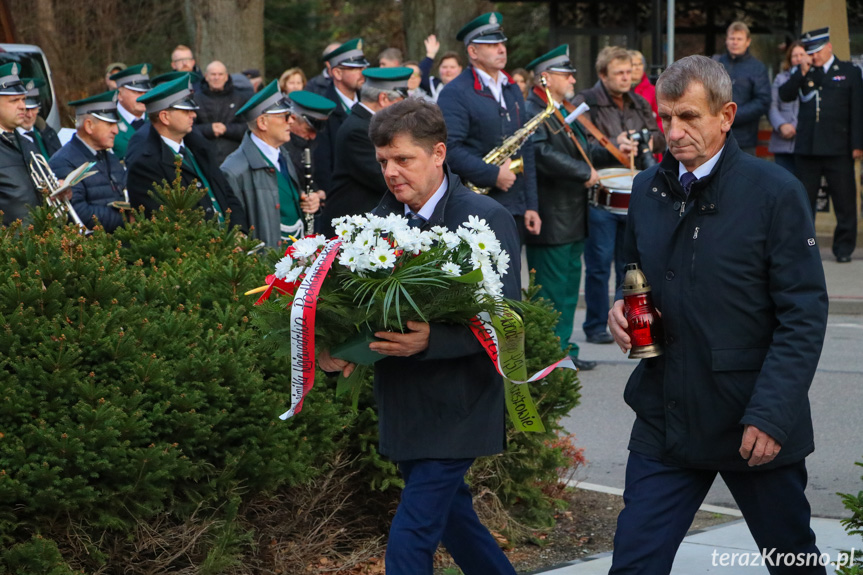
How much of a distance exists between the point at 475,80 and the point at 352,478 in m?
4.28

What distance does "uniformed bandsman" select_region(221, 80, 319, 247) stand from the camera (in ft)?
26.5

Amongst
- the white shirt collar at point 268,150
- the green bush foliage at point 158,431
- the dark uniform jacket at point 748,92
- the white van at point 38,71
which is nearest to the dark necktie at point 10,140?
the white shirt collar at point 268,150

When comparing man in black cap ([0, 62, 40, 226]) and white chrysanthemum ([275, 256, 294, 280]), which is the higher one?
white chrysanthemum ([275, 256, 294, 280])

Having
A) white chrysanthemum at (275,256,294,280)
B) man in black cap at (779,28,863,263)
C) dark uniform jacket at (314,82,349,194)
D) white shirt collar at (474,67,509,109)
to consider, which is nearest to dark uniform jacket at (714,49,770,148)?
man in black cap at (779,28,863,263)

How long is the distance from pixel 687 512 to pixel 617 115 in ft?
22.6

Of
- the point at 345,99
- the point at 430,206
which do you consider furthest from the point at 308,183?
the point at 430,206

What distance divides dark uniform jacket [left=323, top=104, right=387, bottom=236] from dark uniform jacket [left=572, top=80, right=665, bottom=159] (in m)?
2.86

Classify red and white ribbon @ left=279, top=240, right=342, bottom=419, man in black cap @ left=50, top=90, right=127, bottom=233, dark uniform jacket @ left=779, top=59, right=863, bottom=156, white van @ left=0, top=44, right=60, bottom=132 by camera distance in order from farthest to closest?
1. white van @ left=0, top=44, right=60, bottom=132
2. dark uniform jacket @ left=779, top=59, right=863, bottom=156
3. man in black cap @ left=50, top=90, right=127, bottom=233
4. red and white ribbon @ left=279, top=240, right=342, bottom=419

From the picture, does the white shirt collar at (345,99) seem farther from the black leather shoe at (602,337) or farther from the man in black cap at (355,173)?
the black leather shoe at (602,337)

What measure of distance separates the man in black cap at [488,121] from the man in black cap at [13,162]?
2.84 meters

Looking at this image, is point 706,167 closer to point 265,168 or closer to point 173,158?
point 173,158

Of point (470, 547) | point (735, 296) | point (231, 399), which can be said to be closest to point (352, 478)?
point (231, 399)

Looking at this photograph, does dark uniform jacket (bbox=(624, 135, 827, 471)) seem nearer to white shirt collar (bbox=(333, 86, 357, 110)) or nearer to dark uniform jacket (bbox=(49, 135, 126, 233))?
dark uniform jacket (bbox=(49, 135, 126, 233))

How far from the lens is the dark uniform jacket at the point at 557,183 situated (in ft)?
31.0
